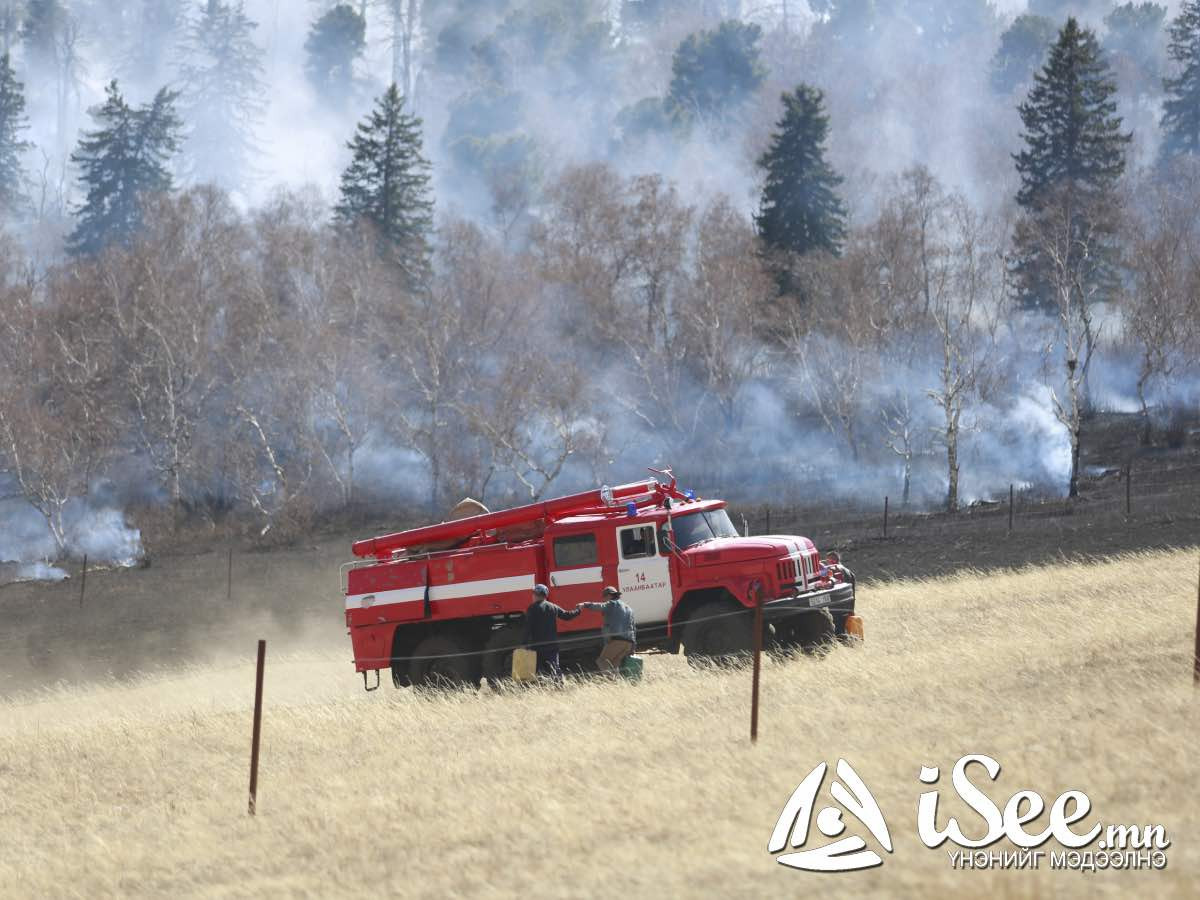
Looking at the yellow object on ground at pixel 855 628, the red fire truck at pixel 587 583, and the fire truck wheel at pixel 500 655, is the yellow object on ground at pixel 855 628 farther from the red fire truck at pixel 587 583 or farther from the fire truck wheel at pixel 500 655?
the fire truck wheel at pixel 500 655

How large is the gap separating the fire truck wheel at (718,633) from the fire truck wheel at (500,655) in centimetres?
251

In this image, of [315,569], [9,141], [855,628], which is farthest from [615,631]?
[9,141]

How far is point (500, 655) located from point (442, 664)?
2.93ft

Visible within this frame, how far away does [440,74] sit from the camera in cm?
14262

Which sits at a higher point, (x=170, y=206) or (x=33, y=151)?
(x=33, y=151)

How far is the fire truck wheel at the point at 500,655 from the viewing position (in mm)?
21375

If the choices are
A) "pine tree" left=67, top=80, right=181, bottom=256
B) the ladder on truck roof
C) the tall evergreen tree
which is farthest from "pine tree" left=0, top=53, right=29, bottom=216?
the ladder on truck roof

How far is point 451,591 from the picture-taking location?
21500 mm

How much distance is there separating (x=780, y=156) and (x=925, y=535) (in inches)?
1001

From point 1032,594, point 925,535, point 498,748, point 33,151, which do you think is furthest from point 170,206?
point 33,151

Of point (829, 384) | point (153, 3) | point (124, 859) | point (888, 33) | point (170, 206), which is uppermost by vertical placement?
point (153, 3)

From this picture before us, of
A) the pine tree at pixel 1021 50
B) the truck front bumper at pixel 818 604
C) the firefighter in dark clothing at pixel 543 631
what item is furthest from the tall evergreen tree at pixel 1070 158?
the pine tree at pixel 1021 50

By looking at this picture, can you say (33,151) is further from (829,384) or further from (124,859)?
(124,859)

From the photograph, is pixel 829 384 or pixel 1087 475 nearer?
pixel 1087 475
